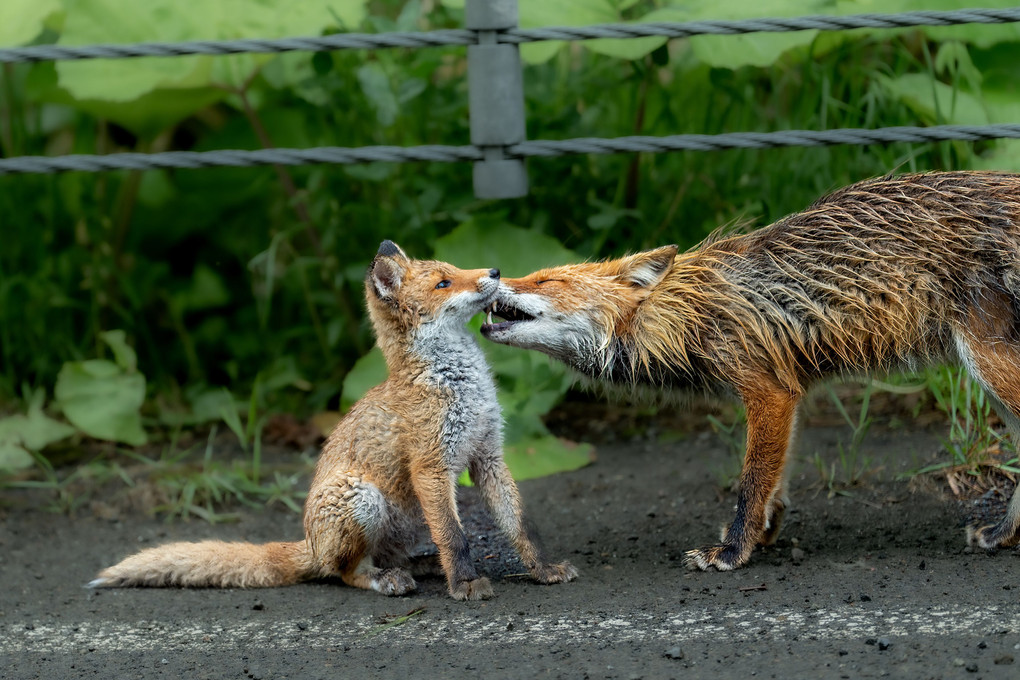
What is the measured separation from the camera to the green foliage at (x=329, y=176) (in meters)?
5.79

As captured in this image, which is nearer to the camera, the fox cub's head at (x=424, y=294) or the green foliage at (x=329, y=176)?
the fox cub's head at (x=424, y=294)

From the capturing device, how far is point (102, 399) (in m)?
6.03

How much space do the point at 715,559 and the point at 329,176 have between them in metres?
3.87

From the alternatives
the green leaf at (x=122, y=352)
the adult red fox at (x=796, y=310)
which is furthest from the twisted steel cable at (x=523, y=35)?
the green leaf at (x=122, y=352)

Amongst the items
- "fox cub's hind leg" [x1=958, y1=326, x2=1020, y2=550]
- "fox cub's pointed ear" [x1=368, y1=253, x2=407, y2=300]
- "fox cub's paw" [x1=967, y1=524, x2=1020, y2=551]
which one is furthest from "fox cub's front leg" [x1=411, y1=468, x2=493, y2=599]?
"fox cub's hind leg" [x1=958, y1=326, x2=1020, y2=550]

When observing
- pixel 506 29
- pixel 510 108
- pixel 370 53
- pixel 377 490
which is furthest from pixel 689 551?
pixel 370 53

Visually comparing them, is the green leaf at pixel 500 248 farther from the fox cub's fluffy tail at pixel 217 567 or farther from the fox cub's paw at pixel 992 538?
the fox cub's paw at pixel 992 538

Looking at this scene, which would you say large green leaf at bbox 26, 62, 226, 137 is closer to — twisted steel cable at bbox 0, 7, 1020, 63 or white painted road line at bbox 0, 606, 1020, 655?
twisted steel cable at bbox 0, 7, 1020, 63

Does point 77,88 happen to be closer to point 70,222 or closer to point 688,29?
point 70,222

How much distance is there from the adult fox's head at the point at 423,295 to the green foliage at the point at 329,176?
1.47 metres

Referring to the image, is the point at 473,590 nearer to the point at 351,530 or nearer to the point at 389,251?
the point at 351,530

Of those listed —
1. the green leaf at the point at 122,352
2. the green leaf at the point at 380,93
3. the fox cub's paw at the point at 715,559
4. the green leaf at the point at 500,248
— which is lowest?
the fox cub's paw at the point at 715,559

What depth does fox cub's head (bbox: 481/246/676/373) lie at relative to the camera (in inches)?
161

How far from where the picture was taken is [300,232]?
7.43 m
